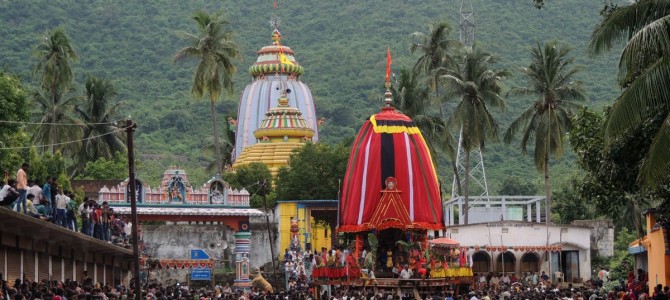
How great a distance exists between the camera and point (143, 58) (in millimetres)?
119812

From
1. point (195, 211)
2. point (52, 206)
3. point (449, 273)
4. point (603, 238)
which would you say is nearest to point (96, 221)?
point (52, 206)

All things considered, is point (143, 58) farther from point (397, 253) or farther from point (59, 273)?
point (59, 273)

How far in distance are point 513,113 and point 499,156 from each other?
18.6 ft

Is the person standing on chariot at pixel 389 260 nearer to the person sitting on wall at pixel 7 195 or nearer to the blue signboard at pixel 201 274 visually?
the blue signboard at pixel 201 274

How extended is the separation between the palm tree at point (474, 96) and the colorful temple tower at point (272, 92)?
16877 mm

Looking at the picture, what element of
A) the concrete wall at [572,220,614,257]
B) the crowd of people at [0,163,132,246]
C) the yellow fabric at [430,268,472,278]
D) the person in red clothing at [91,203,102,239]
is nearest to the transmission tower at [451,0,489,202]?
the concrete wall at [572,220,614,257]

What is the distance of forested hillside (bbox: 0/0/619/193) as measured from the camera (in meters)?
104

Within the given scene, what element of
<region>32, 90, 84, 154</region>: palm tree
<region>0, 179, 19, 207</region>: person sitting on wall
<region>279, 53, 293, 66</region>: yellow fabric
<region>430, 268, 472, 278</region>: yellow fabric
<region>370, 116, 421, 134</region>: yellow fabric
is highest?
<region>279, 53, 293, 66</region>: yellow fabric

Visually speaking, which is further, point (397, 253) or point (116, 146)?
point (116, 146)

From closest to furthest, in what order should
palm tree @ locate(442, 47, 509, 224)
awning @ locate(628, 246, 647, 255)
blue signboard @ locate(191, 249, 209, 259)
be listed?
awning @ locate(628, 246, 647, 255), blue signboard @ locate(191, 249, 209, 259), palm tree @ locate(442, 47, 509, 224)

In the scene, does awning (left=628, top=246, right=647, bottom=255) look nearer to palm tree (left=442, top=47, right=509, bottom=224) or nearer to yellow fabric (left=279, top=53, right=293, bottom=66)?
palm tree (left=442, top=47, right=509, bottom=224)

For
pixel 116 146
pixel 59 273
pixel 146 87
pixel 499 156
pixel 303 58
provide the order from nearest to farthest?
pixel 59 273 < pixel 116 146 < pixel 499 156 < pixel 146 87 < pixel 303 58

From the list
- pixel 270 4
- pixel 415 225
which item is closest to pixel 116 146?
pixel 415 225

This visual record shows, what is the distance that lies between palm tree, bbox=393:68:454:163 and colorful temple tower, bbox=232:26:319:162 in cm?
1527
